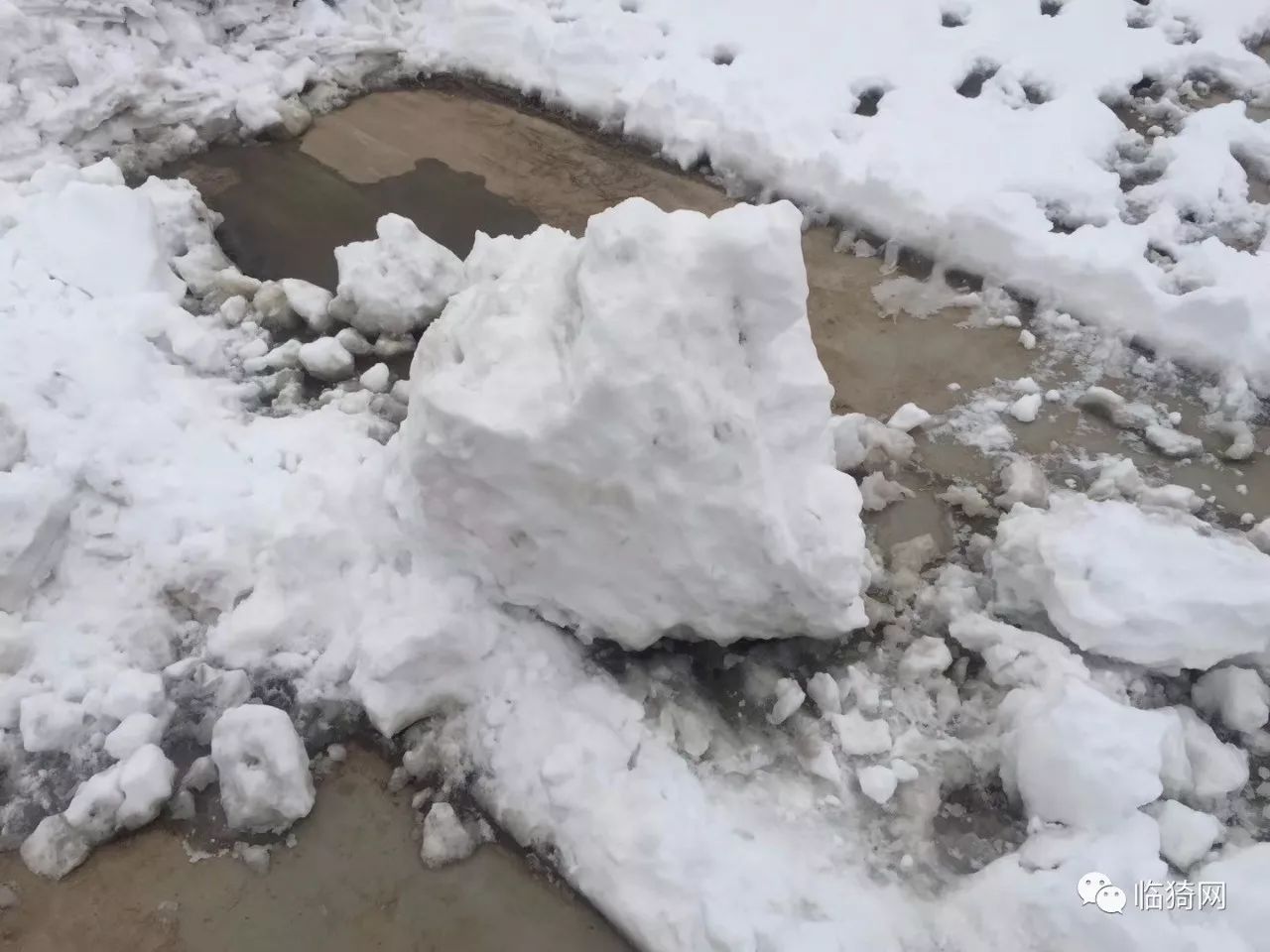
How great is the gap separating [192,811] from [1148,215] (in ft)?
13.6

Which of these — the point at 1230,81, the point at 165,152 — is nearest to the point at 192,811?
the point at 165,152

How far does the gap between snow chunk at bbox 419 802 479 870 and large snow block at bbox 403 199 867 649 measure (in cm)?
59

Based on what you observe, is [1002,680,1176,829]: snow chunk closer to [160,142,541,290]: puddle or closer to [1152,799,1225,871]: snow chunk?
[1152,799,1225,871]: snow chunk

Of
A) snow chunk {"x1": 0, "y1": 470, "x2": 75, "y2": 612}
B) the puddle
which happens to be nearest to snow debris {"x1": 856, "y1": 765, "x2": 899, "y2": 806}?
snow chunk {"x1": 0, "y1": 470, "x2": 75, "y2": 612}

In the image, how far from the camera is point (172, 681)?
8.34 ft

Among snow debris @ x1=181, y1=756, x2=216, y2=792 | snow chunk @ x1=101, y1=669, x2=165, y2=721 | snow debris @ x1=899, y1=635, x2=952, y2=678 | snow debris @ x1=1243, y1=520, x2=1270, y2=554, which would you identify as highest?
snow debris @ x1=1243, y1=520, x2=1270, y2=554

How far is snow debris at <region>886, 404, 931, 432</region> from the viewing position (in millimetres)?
3217

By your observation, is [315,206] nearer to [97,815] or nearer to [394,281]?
[394,281]

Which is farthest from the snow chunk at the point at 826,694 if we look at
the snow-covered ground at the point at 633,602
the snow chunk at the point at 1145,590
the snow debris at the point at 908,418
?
the snow debris at the point at 908,418

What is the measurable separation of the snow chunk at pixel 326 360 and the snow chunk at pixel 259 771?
1379mm

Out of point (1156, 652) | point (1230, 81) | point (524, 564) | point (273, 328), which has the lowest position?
point (273, 328)

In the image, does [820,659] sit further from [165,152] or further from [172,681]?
[165,152]

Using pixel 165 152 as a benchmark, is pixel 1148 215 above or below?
above

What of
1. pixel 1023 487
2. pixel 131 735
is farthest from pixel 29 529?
pixel 1023 487
